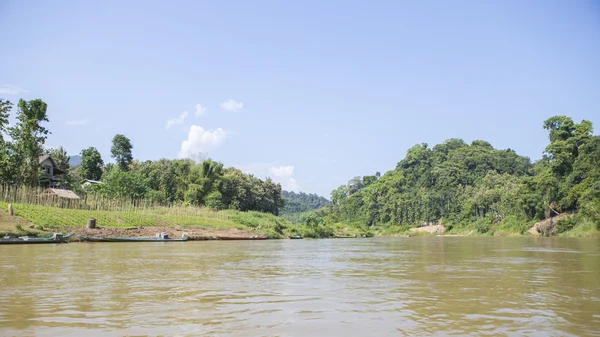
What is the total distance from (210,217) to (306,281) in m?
36.3

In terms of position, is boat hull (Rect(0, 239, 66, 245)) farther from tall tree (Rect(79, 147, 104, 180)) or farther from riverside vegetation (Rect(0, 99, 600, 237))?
tall tree (Rect(79, 147, 104, 180))

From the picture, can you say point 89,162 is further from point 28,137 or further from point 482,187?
point 482,187

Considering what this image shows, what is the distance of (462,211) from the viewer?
299 ft

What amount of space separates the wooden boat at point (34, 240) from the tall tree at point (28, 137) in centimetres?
1573

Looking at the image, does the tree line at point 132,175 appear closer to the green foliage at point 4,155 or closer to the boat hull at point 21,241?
the green foliage at point 4,155

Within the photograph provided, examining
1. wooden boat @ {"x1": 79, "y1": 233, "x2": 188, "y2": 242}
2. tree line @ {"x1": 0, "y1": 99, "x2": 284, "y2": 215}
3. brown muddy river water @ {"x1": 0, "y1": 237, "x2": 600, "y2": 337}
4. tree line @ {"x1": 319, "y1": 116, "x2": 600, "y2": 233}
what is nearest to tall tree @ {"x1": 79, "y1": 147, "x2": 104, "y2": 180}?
tree line @ {"x1": 0, "y1": 99, "x2": 284, "y2": 215}

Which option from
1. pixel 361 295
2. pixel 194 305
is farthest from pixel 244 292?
pixel 361 295

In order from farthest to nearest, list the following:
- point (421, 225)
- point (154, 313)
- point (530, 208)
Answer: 1. point (421, 225)
2. point (530, 208)
3. point (154, 313)

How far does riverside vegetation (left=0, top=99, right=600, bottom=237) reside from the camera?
118ft

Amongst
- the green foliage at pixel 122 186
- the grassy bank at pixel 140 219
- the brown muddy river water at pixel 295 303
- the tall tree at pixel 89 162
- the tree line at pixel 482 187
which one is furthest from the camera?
the tall tree at pixel 89 162

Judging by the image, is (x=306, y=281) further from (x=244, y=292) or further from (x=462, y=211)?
(x=462, y=211)

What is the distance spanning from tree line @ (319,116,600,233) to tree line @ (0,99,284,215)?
3173 cm

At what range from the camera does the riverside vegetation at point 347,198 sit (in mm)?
35906

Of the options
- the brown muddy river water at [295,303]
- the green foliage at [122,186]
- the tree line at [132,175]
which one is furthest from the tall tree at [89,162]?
the brown muddy river water at [295,303]
